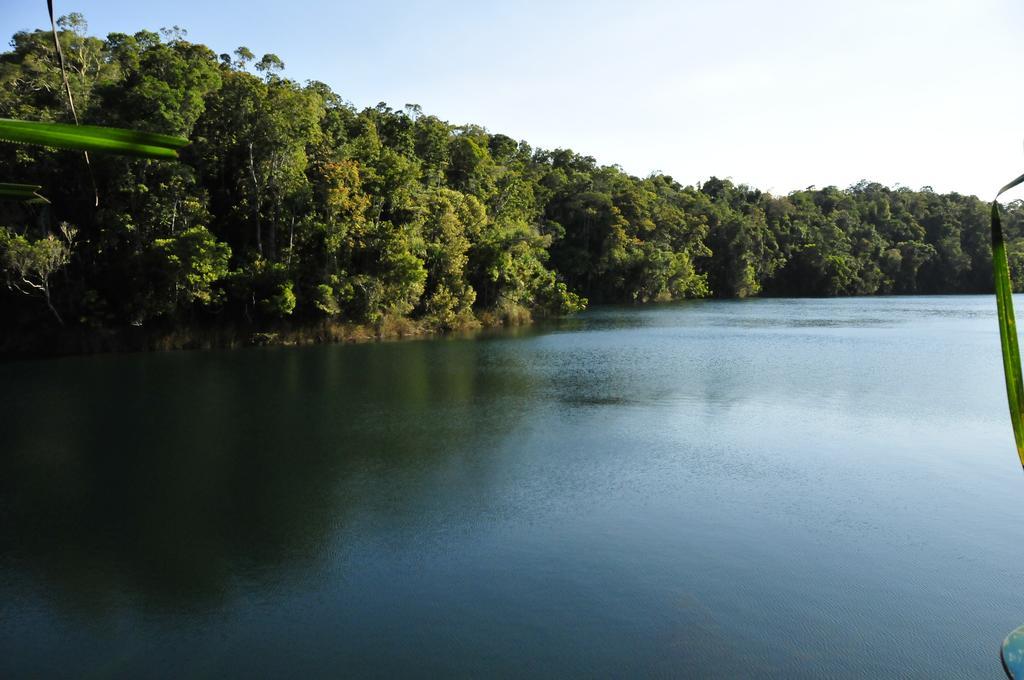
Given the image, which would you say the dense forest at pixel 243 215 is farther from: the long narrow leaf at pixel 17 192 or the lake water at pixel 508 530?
the long narrow leaf at pixel 17 192

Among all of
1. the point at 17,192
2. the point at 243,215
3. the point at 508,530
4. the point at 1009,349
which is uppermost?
the point at 243,215

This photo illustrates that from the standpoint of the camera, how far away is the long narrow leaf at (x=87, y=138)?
492mm

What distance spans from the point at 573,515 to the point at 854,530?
101 inches

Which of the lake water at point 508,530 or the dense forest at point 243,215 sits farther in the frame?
the dense forest at point 243,215

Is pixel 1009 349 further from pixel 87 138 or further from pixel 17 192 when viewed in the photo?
pixel 17 192

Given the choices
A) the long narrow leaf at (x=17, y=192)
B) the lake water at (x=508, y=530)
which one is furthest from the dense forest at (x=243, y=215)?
the long narrow leaf at (x=17, y=192)

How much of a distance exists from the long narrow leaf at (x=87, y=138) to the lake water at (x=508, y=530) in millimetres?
4427

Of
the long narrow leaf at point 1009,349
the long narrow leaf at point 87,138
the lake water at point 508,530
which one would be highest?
the long narrow leaf at point 87,138

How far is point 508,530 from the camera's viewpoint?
6.63 m

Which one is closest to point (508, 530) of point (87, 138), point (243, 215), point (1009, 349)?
point (1009, 349)

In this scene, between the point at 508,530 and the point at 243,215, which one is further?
the point at 243,215

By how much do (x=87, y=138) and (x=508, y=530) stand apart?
253 inches

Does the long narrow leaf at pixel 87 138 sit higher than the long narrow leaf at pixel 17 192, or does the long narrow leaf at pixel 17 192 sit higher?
the long narrow leaf at pixel 87 138

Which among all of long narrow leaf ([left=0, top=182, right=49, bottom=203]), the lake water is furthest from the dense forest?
long narrow leaf ([left=0, top=182, right=49, bottom=203])
